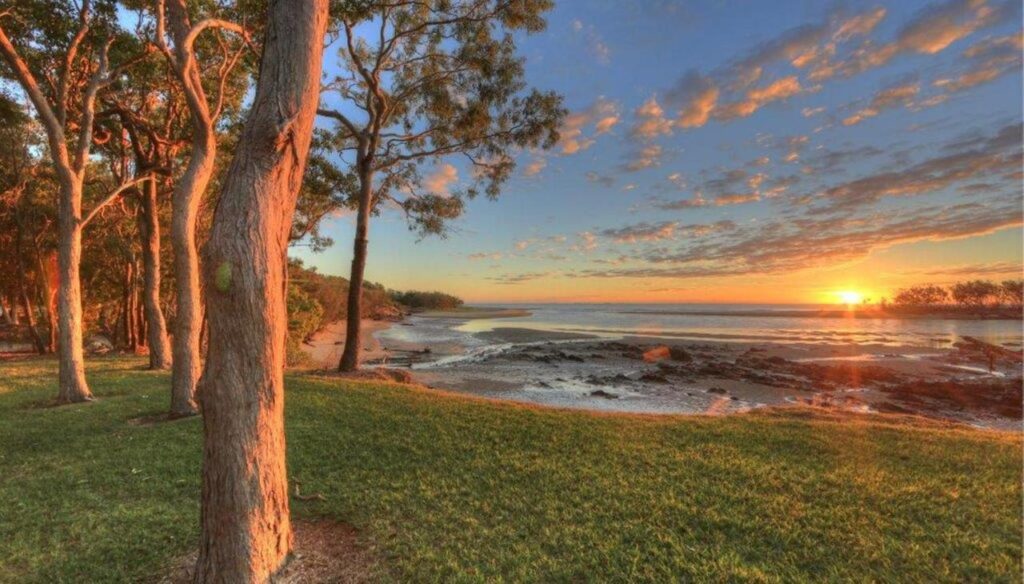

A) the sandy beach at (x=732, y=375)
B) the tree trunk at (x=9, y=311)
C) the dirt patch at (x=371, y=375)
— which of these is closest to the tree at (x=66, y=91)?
the dirt patch at (x=371, y=375)

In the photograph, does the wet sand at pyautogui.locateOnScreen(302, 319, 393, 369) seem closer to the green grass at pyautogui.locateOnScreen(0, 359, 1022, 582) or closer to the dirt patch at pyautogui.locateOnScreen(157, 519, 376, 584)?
the green grass at pyautogui.locateOnScreen(0, 359, 1022, 582)

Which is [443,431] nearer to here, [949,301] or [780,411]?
[780,411]

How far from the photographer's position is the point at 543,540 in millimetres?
3566

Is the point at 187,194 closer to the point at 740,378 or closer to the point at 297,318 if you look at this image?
the point at 740,378

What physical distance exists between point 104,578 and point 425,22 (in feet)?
44.8

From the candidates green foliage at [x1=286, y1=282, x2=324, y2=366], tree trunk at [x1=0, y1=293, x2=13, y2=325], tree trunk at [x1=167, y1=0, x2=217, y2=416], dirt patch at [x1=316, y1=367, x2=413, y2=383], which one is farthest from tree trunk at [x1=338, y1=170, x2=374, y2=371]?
tree trunk at [x1=0, y1=293, x2=13, y2=325]

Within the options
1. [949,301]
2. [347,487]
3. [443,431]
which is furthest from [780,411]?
[949,301]

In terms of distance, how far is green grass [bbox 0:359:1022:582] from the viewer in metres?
3.28

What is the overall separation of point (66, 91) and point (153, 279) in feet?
14.6

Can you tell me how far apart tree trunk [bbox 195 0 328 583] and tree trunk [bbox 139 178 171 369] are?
1101 centimetres

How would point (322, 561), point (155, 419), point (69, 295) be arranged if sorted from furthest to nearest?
point (69, 295), point (155, 419), point (322, 561)

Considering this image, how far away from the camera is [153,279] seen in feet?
37.2

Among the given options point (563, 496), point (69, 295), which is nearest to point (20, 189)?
point (69, 295)

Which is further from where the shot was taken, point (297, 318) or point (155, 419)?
point (297, 318)
